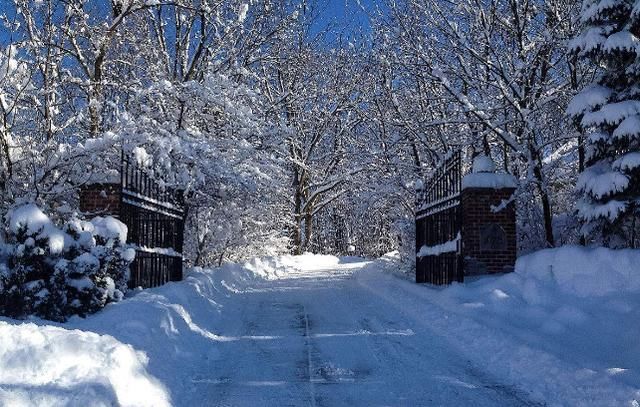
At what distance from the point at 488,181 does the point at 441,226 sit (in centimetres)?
206

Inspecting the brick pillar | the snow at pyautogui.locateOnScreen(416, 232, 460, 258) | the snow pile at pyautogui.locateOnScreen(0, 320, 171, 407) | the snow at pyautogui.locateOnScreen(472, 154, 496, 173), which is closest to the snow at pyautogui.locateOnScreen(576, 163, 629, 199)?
the snow at pyautogui.locateOnScreen(472, 154, 496, 173)

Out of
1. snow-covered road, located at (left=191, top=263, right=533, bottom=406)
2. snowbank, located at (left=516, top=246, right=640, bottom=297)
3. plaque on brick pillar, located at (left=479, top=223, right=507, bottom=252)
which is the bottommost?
snow-covered road, located at (left=191, top=263, right=533, bottom=406)

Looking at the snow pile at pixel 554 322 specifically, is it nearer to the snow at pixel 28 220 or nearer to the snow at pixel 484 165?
the snow at pixel 484 165

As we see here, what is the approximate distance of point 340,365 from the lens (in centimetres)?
692

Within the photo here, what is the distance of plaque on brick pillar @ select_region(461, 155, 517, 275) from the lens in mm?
12664

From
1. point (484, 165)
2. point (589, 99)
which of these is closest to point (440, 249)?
point (484, 165)

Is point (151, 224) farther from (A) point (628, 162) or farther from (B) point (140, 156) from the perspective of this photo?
(A) point (628, 162)

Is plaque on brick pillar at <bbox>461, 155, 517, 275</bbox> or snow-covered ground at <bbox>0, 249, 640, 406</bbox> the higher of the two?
plaque on brick pillar at <bbox>461, 155, 517, 275</bbox>

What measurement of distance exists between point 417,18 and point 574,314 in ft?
36.0

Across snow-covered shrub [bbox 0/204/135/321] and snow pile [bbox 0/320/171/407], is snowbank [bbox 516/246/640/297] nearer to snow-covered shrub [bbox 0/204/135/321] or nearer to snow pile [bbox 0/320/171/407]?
snow pile [bbox 0/320/171/407]

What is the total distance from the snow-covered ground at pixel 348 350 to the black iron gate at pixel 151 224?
2.90ft

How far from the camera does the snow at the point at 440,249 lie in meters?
12.6

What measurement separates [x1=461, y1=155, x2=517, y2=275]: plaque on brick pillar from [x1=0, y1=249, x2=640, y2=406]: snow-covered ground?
2.97 feet

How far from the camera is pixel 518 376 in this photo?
20.4 feet
